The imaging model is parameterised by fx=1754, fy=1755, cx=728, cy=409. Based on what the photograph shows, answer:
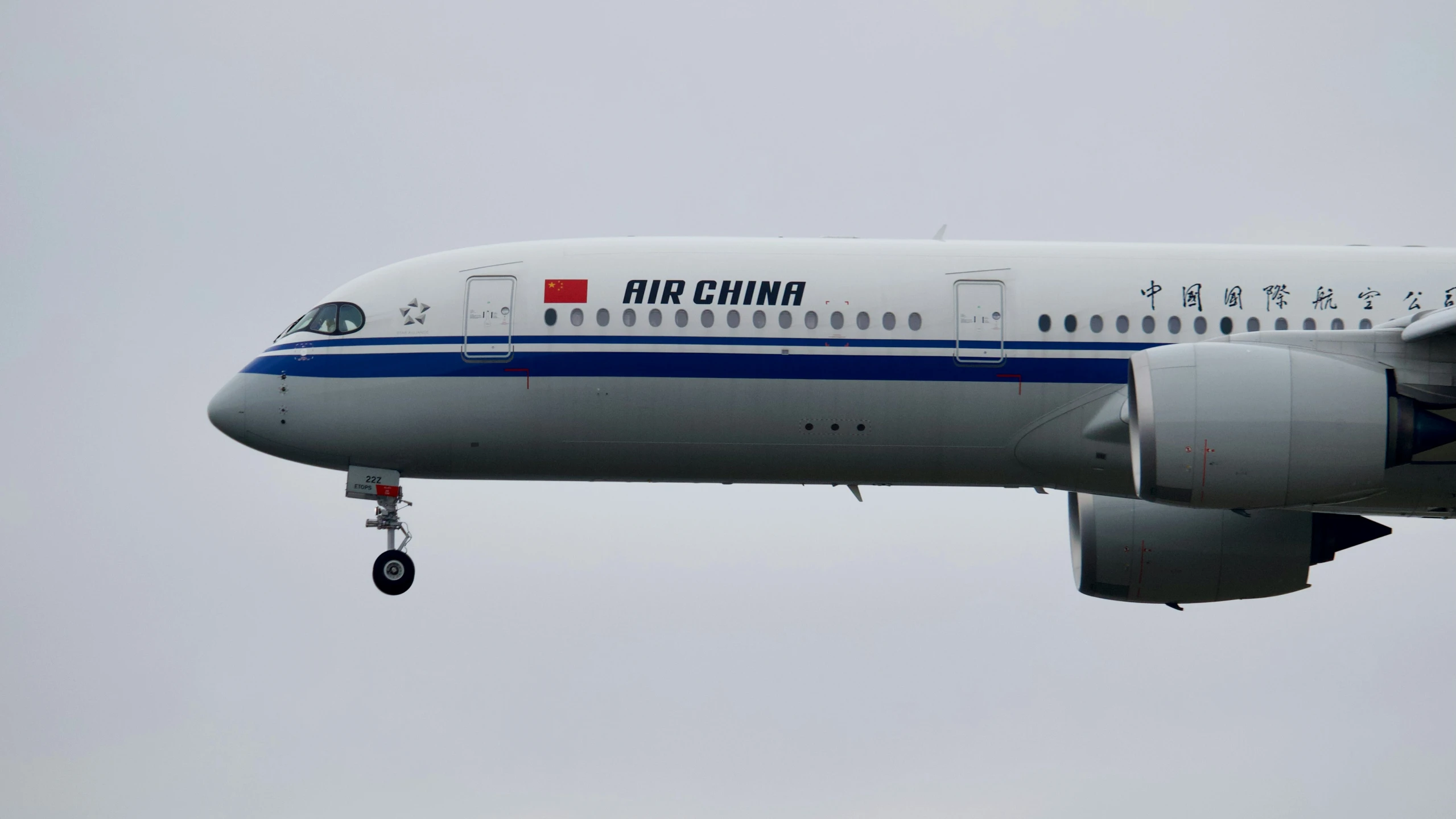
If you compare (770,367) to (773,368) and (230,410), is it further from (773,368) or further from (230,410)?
(230,410)

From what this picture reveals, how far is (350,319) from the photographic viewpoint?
993 inches

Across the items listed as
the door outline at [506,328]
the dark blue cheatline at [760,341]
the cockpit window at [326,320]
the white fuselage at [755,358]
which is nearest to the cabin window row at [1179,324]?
the white fuselage at [755,358]

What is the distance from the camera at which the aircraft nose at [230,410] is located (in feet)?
82.2

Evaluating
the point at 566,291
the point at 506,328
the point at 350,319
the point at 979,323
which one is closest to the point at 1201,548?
the point at 979,323

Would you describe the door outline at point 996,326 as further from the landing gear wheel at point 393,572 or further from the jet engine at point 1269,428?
the landing gear wheel at point 393,572

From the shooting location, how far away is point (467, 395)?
2455 cm

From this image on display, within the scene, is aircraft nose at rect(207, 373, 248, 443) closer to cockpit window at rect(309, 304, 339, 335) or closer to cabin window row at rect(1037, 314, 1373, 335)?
cockpit window at rect(309, 304, 339, 335)

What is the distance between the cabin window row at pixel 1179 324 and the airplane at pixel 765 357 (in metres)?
0.04

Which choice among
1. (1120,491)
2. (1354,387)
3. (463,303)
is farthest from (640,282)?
(1354,387)

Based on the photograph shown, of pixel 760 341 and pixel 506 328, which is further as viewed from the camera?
pixel 506 328

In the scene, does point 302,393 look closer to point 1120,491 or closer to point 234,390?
point 234,390

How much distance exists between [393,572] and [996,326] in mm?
9464

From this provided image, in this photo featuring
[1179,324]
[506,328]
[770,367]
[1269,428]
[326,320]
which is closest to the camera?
[1269,428]

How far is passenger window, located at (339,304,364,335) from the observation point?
2516 cm
